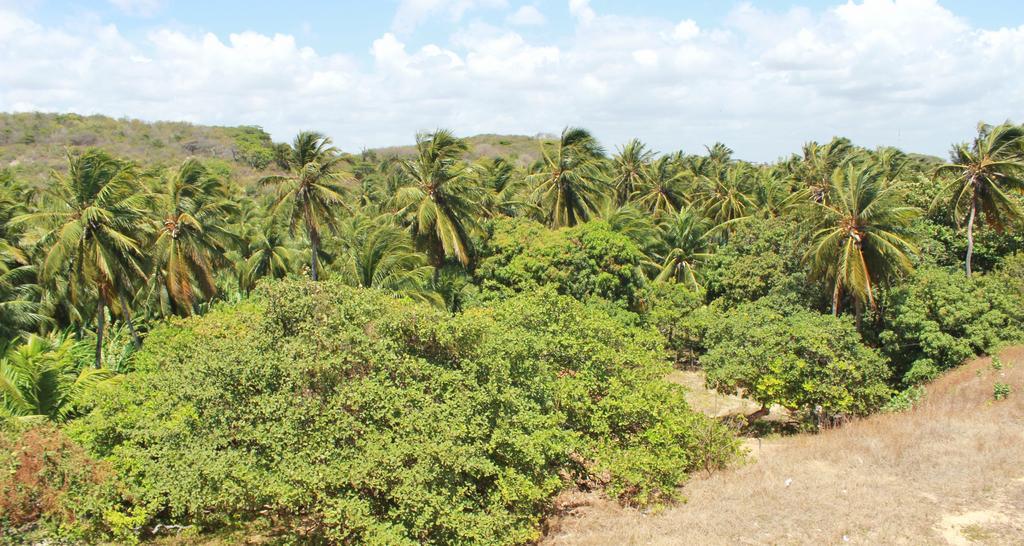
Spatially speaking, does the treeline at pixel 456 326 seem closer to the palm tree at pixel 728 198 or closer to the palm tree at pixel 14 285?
the palm tree at pixel 14 285

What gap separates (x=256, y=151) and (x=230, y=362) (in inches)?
3355

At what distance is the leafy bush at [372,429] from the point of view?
9453mm

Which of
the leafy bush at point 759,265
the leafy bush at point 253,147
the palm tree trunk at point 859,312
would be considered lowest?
the palm tree trunk at point 859,312

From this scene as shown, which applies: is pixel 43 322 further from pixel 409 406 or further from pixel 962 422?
pixel 962 422

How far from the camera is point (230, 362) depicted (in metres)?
10.4

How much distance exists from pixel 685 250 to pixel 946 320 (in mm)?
14103

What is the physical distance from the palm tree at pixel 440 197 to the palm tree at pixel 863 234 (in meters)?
12.9

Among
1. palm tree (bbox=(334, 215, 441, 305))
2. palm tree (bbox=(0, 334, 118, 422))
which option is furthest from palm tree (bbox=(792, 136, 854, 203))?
palm tree (bbox=(0, 334, 118, 422))

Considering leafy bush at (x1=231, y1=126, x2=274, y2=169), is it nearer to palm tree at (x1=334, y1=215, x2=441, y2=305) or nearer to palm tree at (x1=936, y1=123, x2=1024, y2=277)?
palm tree at (x1=334, y1=215, x2=441, y2=305)

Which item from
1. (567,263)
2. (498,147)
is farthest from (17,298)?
(498,147)

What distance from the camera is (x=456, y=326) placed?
1085 centimetres

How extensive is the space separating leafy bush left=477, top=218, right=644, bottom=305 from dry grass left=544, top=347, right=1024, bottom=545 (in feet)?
36.8

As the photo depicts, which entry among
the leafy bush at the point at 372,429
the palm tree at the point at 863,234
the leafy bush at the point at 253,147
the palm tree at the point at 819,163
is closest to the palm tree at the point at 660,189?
the palm tree at the point at 819,163

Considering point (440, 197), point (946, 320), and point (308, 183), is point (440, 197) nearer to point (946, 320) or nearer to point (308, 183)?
point (308, 183)
